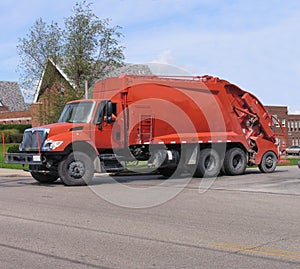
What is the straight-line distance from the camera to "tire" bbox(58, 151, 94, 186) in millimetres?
16672

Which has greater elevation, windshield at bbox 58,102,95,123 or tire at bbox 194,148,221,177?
windshield at bbox 58,102,95,123

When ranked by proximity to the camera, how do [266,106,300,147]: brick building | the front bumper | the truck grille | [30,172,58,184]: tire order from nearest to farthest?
the front bumper < the truck grille < [30,172,58,184]: tire < [266,106,300,147]: brick building

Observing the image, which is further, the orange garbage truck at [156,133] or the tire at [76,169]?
the orange garbage truck at [156,133]

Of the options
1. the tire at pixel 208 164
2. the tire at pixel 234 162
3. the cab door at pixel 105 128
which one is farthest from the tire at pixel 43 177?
the tire at pixel 234 162

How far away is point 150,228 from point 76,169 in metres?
7.70

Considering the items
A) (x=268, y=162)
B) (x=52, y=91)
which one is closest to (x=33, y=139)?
(x=268, y=162)

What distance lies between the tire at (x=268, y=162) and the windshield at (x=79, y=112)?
798cm

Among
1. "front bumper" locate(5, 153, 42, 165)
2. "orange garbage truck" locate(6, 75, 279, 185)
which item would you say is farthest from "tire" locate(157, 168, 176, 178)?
"front bumper" locate(5, 153, 42, 165)

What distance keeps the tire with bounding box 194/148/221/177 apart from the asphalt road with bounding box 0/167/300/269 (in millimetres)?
3930

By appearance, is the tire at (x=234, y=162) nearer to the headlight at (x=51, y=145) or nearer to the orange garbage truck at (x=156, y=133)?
the orange garbage truck at (x=156, y=133)

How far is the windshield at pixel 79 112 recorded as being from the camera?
17516mm

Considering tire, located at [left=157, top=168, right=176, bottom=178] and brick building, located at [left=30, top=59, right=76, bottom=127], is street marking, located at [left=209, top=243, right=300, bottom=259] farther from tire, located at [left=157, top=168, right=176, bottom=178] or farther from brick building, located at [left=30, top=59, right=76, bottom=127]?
brick building, located at [left=30, top=59, right=76, bottom=127]

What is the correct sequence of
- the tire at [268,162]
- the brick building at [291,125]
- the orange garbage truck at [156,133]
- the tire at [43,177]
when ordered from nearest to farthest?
the orange garbage truck at [156,133] → the tire at [43,177] → the tire at [268,162] → the brick building at [291,125]

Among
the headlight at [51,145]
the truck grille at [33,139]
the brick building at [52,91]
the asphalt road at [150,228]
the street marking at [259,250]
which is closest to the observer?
the asphalt road at [150,228]
